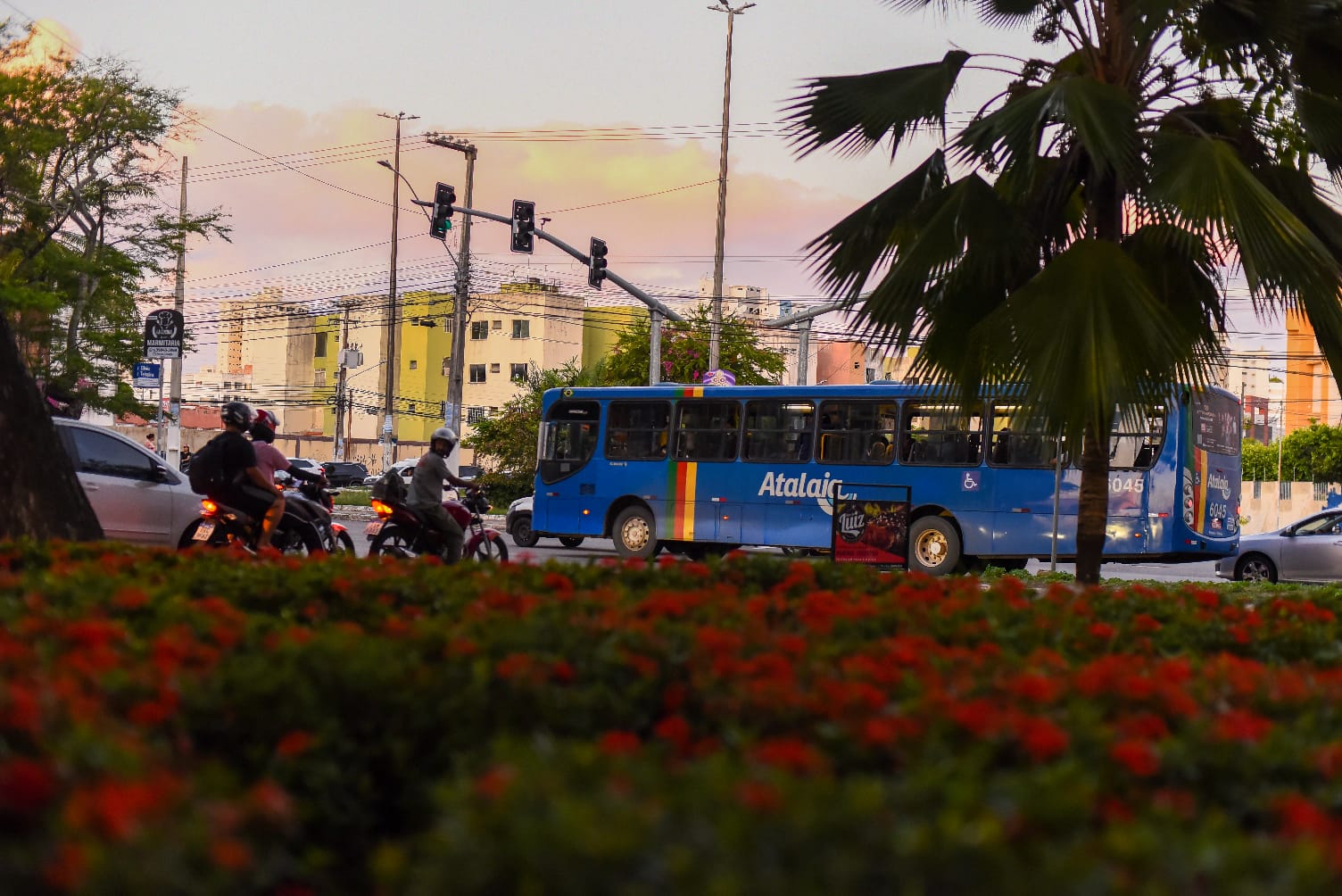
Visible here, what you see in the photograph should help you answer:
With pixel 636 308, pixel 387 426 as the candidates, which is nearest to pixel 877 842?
pixel 387 426

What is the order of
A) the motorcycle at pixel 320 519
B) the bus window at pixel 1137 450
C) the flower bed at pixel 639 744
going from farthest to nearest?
1. the bus window at pixel 1137 450
2. the motorcycle at pixel 320 519
3. the flower bed at pixel 639 744

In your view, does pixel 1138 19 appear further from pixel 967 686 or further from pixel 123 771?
pixel 123 771

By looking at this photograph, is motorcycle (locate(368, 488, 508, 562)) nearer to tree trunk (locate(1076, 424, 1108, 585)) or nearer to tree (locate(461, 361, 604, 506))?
tree trunk (locate(1076, 424, 1108, 585))

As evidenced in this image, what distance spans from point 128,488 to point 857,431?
460 inches

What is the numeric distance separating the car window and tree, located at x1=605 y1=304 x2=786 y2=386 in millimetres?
27220

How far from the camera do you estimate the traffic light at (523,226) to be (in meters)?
28.2

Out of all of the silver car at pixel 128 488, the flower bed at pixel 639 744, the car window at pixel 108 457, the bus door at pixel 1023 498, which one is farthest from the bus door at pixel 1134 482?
the flower bed at pixel 639 744

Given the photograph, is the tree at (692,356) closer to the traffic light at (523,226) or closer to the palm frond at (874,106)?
the traffic light at (523,226)

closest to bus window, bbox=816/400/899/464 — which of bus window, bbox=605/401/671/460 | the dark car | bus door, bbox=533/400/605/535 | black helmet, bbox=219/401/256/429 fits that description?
bus window, bbox=605/401/671/460

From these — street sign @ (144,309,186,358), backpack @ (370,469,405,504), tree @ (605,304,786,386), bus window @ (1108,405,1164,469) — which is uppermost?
tree @ (605,304,786,386)

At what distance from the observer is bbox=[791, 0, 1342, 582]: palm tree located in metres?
10.1

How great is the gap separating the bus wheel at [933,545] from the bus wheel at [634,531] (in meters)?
4.59

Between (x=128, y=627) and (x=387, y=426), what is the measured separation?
44.7 meters

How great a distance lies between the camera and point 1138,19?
10.9 m
